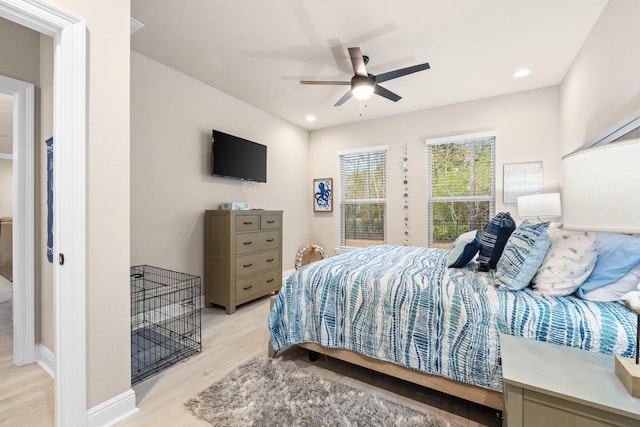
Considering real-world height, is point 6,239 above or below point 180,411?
above

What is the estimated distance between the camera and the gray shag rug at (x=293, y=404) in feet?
4.90

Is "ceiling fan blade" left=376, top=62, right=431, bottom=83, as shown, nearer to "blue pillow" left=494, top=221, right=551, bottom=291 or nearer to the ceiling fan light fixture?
the ceiling fan light fixture

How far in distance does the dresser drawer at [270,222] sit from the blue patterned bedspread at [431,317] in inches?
63.5

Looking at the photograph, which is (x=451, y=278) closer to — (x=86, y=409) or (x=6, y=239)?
(x=86, y=409)

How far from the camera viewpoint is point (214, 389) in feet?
5.76

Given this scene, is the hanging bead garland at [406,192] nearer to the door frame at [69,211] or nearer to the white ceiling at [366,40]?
the white ceiling at [366,40]

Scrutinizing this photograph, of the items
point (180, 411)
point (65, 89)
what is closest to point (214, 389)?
point (180, 411)

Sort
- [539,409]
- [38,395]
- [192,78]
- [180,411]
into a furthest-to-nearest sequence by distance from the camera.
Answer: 1. [192,78]
2. [38,395]
3. [180,411]
4. [539,409]

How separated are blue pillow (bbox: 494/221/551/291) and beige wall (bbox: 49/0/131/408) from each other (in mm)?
2176

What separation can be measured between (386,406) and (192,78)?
368 centimetres

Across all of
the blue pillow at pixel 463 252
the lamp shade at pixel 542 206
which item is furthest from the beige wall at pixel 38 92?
the lamp shade at pixel 542 206

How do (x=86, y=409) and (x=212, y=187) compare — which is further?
(x=212, y=187)

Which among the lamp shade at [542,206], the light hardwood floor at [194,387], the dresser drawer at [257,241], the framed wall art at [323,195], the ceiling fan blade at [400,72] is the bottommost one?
the light hardwood floor at [194,387]

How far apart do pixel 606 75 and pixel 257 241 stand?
3.58m
